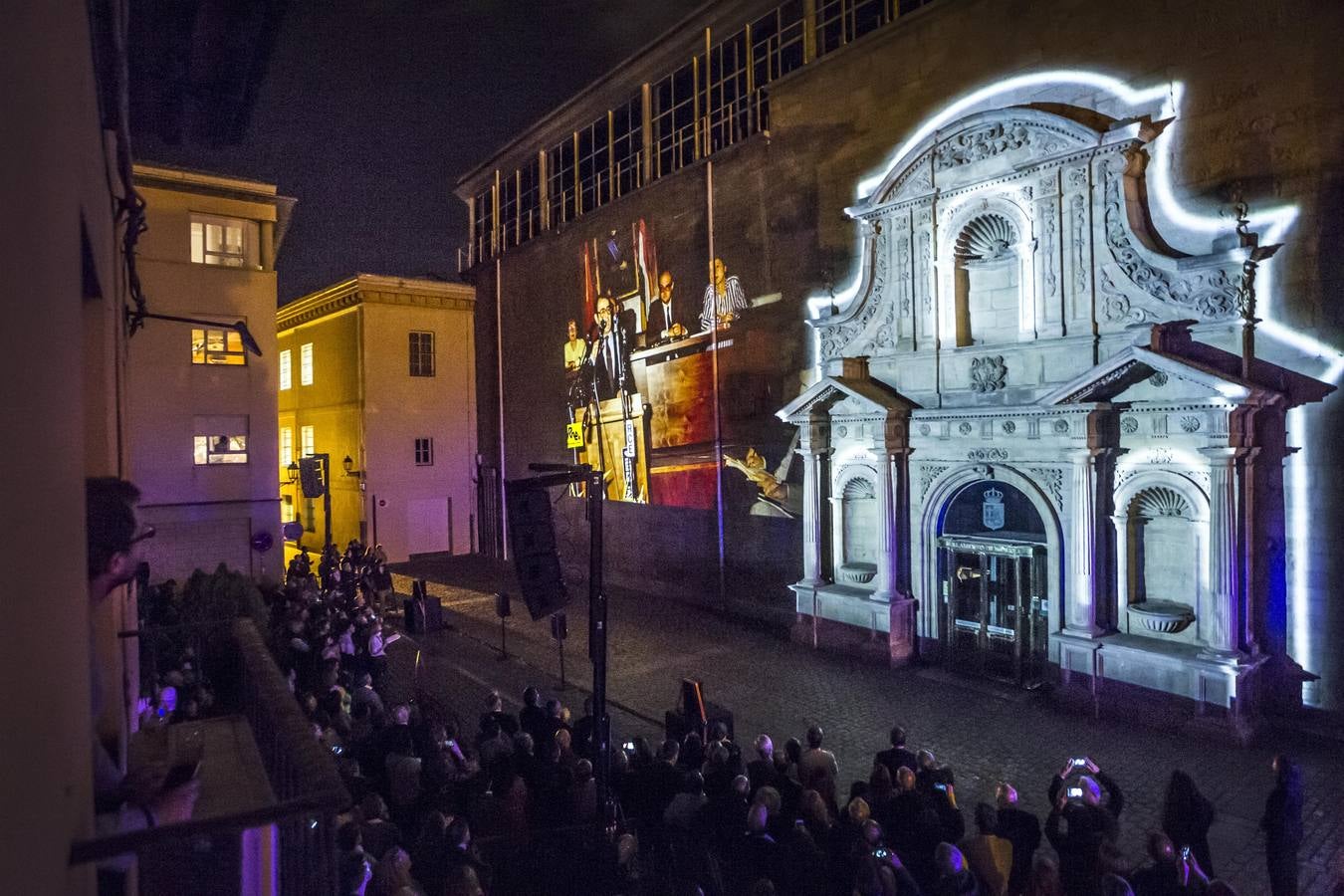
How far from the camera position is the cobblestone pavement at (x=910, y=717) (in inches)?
383

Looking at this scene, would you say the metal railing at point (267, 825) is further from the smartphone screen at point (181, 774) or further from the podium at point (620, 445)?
the podium at point (620, 445)

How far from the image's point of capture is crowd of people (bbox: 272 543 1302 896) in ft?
18.9

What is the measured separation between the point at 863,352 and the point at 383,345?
72.8ft

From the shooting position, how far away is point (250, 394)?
24.2 m

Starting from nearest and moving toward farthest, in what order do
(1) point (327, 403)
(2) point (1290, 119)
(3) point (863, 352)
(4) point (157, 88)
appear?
(4) point (157, 88) → (2) point (1290, 119) → (3) point (863, 352) → (1) point (327, 403)

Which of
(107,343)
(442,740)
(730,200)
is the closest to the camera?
(107,343)

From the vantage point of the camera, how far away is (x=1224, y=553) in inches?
479

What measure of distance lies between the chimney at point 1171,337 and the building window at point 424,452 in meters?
28.0

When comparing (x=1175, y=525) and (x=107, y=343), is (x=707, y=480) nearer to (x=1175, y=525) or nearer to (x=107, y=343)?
(x=1175, y=525)

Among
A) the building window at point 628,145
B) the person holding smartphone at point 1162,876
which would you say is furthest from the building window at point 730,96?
the person holding smartphone at point 1162,876

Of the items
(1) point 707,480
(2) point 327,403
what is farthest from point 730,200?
(2) point 327,403

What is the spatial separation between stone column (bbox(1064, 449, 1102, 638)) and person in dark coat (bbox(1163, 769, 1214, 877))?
272 inches

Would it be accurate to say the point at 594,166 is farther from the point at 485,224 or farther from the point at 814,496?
the point at 814,496

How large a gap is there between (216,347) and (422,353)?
1127cm
